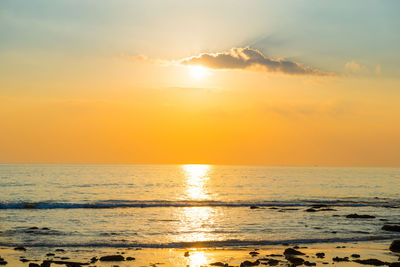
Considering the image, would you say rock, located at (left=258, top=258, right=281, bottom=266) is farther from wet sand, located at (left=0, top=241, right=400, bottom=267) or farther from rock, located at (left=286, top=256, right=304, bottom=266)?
rock, located at (left=286, top=256, right=304, bottom=266)

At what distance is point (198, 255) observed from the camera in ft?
82.8

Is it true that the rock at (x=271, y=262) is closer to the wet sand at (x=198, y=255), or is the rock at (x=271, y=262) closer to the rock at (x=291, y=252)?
the wet sand at (x=198, y=255)

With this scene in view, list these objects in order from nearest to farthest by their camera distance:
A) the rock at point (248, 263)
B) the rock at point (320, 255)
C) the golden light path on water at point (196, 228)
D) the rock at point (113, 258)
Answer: the rock at point (248, 263)
the rock at point (113, 258)
the golden light path on water at point (196, 228)
the rock at point (320, 255)

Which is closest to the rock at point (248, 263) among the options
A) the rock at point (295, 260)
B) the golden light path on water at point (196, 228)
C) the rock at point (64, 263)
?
the rock at point (295, 260)

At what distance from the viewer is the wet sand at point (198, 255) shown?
2303 cm

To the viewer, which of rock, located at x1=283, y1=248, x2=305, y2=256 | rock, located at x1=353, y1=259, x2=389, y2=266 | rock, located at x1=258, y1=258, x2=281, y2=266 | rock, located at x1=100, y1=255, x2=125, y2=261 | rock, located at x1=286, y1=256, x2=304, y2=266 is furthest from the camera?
rock, located at x1=283, y1=248, x2=305, y2=256

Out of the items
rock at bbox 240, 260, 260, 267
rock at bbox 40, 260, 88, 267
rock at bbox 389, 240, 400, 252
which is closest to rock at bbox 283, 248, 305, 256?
rock at bbox 240, 260, 260, 267

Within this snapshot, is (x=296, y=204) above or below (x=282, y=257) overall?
above

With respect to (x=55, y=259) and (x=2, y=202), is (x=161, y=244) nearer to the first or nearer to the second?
(x=55, y=259)

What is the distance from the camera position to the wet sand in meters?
23.0

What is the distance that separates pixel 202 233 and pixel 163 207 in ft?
76.8

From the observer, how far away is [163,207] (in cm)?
5612

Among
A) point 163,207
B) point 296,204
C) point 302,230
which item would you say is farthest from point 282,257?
point 296,204

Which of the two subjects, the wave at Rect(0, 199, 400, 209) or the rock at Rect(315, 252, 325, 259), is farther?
the wave at Rect(0, 199, 400, 209)
